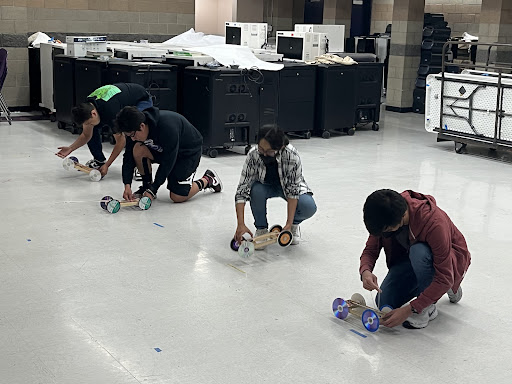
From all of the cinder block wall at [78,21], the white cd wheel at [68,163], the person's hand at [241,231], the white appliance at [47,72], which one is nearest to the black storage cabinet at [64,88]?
the white appliance at [47,72]

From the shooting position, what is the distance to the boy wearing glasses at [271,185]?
4.50 metres

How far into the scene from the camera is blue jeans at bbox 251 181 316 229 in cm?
467

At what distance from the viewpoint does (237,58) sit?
8.66 meters

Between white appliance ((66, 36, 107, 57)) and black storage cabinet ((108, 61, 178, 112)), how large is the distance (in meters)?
1.11

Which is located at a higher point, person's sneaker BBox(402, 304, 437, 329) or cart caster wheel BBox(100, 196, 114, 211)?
cart caster wheel BBox(100, 196, 114, 211)

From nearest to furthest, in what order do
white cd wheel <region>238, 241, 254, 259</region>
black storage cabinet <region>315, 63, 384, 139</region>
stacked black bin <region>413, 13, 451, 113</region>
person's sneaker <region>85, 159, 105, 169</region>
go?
white cd wheel <region>238, 241, 254, 259</region> → person's sneaker <region>85, 159, 105, 169</region> → black storage cabinet <region>315, 63, 384, 139</region> → stacked black bin <region>413, 13, 451, 113</region>

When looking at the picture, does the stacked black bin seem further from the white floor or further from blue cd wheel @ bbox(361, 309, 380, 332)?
blue cd wheel @ bbox(361, 309, 380, 332)

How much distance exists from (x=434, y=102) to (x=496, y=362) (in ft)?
20.6

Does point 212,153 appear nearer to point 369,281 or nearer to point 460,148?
point 460,148

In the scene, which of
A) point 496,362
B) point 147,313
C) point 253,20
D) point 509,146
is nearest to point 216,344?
point 147,313

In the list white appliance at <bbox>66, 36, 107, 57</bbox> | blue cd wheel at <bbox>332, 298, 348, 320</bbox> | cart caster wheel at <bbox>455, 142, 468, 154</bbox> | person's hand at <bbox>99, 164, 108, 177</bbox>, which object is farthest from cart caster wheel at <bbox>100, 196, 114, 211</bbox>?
cart caster wheel at <bbox>455, 142, 468, 154</bbox>

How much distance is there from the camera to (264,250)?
15.6ft

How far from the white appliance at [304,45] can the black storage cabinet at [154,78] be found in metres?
2.20

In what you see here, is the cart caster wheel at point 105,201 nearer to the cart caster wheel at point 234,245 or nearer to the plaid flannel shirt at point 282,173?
the cart caster wheel at point 234,245
